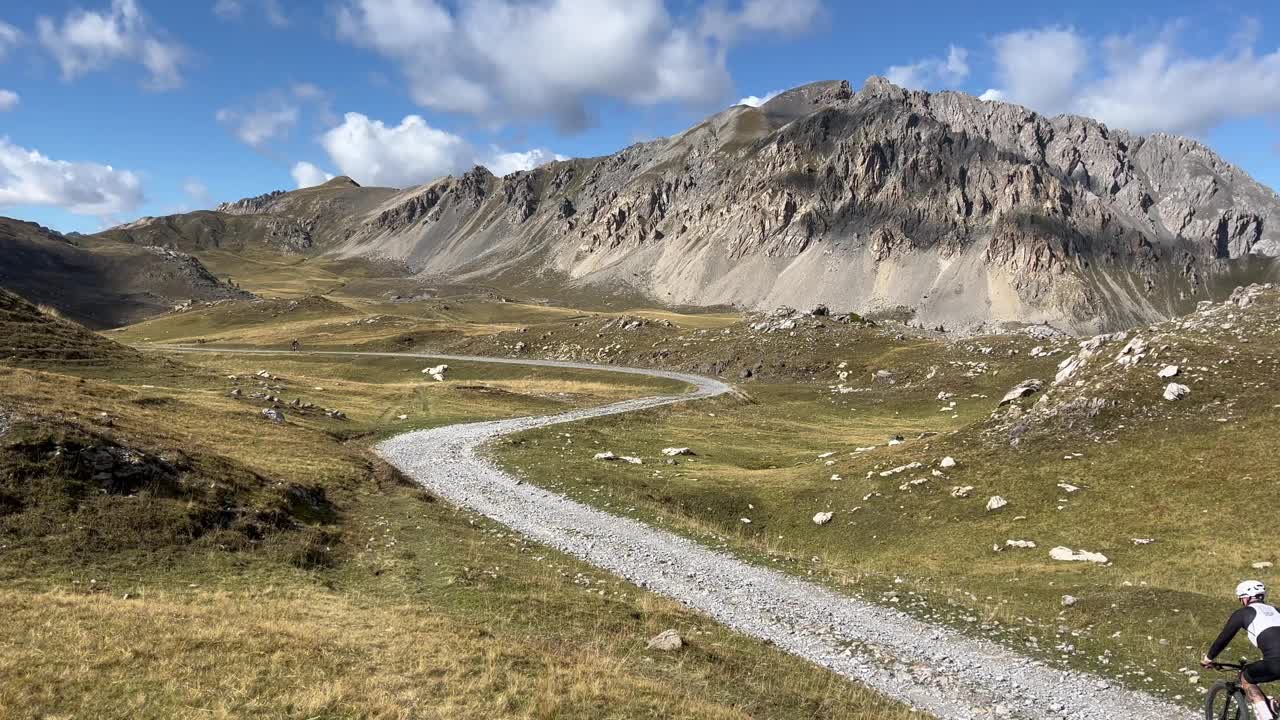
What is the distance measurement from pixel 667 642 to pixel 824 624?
6762 mm

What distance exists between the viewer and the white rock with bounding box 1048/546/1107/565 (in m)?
26.8

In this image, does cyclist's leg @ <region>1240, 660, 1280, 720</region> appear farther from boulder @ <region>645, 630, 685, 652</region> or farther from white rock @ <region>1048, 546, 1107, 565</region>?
white rock @ <region>1048, 546, 1107, 565</region>

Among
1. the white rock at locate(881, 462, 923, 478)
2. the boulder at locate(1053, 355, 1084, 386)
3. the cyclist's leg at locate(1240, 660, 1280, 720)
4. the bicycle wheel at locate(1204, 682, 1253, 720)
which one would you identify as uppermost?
the boulder at locate(1053, 355, 1084, 386)

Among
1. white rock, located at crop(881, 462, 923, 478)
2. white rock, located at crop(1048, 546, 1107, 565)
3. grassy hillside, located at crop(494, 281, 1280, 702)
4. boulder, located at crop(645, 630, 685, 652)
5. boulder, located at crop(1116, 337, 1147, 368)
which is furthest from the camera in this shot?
boulder, located at crop(1116, 337, 1147, 368)

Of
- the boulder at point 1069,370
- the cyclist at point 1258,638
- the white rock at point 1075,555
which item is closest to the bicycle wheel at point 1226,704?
the cyclist at point 1258,638

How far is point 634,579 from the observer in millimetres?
26953

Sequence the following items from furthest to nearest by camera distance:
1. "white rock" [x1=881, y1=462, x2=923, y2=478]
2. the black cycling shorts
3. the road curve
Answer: "white rock" [x1=881, y1=462, x2=923, y2=478] → the road curve → the black cycling shorts

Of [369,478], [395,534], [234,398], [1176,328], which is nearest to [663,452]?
[369,478]

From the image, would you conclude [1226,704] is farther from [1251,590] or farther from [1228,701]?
[1251,590]

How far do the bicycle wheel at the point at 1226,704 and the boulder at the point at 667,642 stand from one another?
1219 cm

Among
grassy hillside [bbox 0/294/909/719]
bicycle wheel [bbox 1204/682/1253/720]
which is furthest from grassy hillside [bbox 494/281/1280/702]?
grassy hillside [bbox 0/294/909/719]

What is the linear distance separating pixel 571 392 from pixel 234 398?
1613 inches

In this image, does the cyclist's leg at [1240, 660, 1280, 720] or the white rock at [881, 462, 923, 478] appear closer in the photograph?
the cyclist's leg at [1240, 660, 1280, 720]

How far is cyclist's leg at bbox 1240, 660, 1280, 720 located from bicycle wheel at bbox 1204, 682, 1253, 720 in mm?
199
